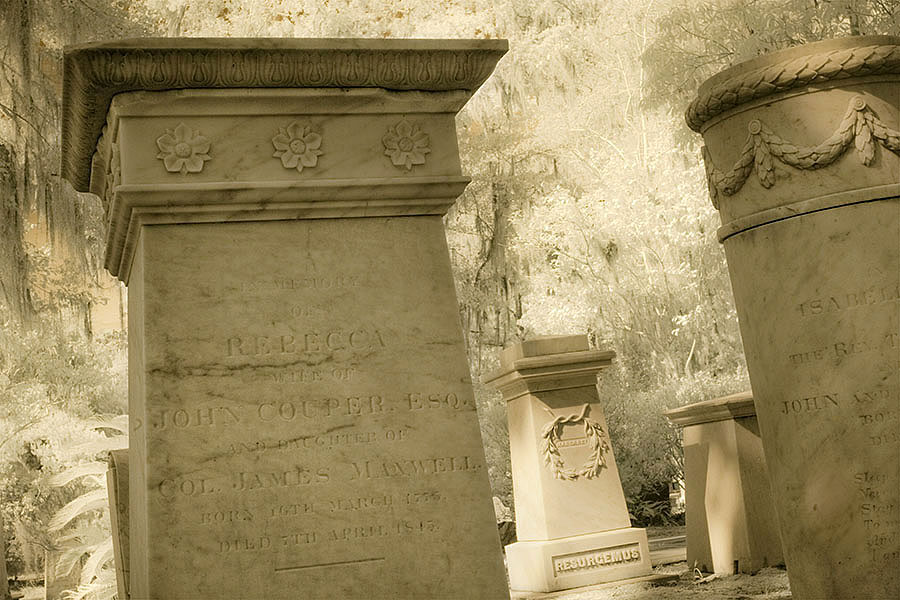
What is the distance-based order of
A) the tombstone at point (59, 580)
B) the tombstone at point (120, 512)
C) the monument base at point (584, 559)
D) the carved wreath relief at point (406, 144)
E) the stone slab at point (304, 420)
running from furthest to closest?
1. the tombstone at point (59, 580)
2. the monument base at point (584, 559)
3. the tombstone at point (120, 512)
4. the carved wreath relief at point (406, 144)
5. the stone slab at point (304, 420)

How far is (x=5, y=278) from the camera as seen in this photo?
11.2 metres

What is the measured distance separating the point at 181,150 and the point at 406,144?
849 mm

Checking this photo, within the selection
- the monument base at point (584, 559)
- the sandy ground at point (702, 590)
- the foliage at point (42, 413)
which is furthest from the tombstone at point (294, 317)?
the foliage at point (42, 413)

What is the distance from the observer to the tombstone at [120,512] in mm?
4941

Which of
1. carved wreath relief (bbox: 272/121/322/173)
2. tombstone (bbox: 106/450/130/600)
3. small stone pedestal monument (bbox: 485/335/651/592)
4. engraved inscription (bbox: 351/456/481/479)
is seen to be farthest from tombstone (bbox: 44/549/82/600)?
carved wreath relief (bbox: 272/121/322/173)

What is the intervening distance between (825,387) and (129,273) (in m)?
3.10

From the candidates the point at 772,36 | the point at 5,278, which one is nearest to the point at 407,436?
the point at 5,278

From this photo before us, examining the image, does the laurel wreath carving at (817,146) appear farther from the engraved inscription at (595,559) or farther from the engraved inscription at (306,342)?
the engraved inscription at (595,559)

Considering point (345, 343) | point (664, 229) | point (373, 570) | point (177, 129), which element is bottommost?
point (373, 570)

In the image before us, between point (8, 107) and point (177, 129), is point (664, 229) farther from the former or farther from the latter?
point (177, 129)

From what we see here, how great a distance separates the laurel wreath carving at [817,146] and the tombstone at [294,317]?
1519 millimetres

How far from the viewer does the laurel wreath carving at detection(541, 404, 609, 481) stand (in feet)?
29.8

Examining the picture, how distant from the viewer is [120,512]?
16.4 feet

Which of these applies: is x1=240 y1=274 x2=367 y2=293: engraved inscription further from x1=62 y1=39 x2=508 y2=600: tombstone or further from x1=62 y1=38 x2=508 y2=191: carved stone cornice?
x1=62 y1=38 x2=508 y2=191: carved stone cornice
